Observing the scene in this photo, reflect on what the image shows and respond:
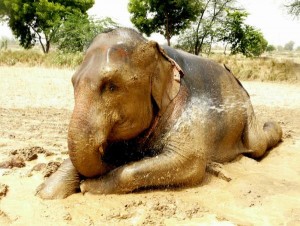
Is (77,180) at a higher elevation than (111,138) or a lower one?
lower

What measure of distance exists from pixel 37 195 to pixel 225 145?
76.8 inches

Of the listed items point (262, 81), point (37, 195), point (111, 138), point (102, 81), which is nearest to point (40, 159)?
point (37, 195)

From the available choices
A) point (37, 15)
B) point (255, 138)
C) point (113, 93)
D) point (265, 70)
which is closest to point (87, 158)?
point (113, 93)

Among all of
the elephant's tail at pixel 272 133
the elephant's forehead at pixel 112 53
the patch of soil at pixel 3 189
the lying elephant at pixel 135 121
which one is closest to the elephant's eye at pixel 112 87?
the lying elephant at pixel 135 121

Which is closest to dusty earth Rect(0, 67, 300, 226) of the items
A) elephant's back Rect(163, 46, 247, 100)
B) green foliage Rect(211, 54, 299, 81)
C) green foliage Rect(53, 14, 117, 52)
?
elephant's back Rect(163, 46, 247, 100)

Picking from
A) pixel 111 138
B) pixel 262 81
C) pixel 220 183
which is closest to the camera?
pixel 111 138

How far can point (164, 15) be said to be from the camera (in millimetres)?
32875

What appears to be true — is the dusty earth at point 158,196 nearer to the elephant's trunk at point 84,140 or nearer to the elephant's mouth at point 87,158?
the elephant's mouth at point 87,158

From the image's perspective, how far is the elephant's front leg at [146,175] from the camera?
11.6ft

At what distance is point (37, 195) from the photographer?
3650mm

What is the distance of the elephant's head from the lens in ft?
10.4

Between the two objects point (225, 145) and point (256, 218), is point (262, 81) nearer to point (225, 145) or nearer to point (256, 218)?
point (225, 145)

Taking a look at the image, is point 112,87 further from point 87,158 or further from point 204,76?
point 204,76

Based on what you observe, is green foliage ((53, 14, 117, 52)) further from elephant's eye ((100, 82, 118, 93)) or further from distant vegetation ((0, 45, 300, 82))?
elephant's eye ((100, 82, 118, 93))
